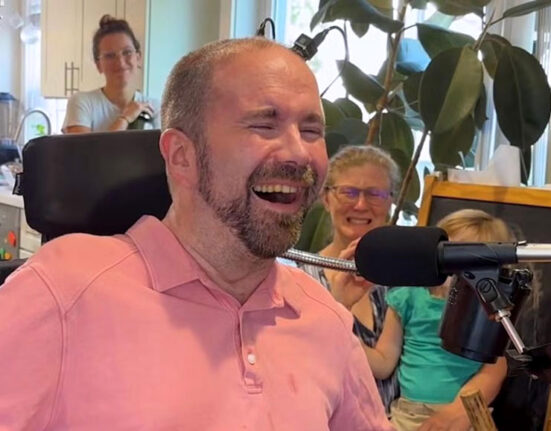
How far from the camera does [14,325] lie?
87 cm

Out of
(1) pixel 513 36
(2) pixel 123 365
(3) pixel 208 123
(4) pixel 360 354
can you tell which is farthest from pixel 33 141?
(1) pixel 513 36

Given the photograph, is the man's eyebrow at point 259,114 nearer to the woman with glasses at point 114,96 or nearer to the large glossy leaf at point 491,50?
the large glossy leaf at point 491,50

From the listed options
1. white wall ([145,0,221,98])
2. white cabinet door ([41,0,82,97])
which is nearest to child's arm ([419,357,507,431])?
white wall ([145,0,221,98])

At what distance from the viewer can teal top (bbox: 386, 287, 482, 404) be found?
171 cm

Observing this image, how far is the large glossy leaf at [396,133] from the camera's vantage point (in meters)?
2.33

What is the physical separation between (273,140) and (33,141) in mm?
366

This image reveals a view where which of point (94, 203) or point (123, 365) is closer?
point (123, 365)

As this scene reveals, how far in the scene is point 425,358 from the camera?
173 centimetres

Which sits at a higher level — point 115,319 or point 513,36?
point 513,36

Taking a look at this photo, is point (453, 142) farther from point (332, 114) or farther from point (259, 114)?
point (259, 114)

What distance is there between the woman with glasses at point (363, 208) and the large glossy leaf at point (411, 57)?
56 centimetres

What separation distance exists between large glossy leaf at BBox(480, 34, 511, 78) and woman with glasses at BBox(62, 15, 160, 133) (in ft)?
4.88

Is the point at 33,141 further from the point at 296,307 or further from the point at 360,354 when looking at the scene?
the point at 360,354

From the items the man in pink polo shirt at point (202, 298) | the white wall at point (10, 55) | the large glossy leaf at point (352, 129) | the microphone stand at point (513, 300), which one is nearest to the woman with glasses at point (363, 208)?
the large glossy leaf at point (352, 129)
